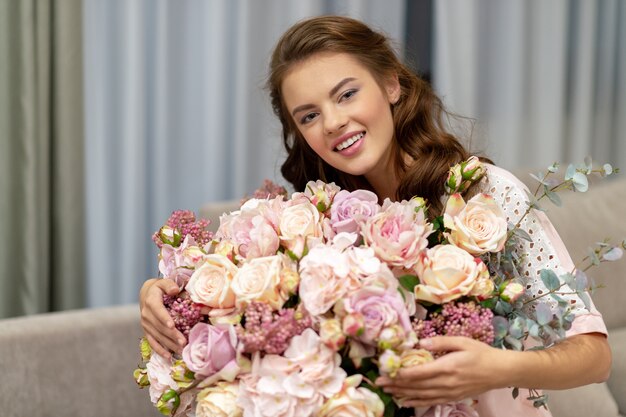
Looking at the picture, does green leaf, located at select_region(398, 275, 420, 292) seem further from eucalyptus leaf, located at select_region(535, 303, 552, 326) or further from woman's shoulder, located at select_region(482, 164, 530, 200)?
woman's shoulder, located at select_region(482, 164, 530, 200)

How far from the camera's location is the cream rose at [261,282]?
1.19 metres

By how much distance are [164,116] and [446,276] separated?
6.76 ft

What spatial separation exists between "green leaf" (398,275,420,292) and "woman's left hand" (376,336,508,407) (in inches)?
3.7

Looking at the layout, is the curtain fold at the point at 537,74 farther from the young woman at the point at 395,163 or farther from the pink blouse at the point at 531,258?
the pink blouse at the point at 531,258

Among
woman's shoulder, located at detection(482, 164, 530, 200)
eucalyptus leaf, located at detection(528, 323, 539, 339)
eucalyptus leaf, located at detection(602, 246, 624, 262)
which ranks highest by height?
woman's shoulder, located at detection(482, 164, 530, 200)

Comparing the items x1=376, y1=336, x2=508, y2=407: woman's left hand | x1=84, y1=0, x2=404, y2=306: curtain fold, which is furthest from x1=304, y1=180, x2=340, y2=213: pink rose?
x1=84, y1=0, x2=404, y2=306: curtain fold

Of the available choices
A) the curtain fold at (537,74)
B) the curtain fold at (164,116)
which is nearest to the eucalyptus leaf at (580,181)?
the curtain fold at (164,116)

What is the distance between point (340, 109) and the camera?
1.75m

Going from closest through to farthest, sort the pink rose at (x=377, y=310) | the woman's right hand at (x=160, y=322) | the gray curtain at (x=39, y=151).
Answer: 1. the pink rose at (x=377, y=310)
2. the woman's right hand at (x=160, y=322)
3. the gray curtain at (x=39, y=151)

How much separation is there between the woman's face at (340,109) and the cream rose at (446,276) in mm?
586

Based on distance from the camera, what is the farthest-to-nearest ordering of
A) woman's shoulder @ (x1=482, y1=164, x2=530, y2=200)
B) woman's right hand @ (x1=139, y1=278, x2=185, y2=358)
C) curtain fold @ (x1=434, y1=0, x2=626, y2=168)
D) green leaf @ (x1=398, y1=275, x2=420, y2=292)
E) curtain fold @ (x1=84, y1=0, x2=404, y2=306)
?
curtain fold @ (x1=434, y1=0, x2=626, y2=168) < curtain fold @ (x1=84, y1=0, x2=404, y2=306) < woman's shoulder @ (x1=482, y1=164, x2=530, y2=200) < woman's right hand @ (x1=139, y1=278, x2=185, y2=358) < green leaf @ (x1=398, y1=275, x2=420, y2=292)

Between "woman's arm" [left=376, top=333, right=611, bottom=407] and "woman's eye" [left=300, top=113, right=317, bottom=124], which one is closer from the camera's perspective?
"woman's arm" [left=376, top=333, right=611, bottom=407]

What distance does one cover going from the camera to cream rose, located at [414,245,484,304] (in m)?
1.19

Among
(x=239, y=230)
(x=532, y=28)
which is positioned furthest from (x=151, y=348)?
(x=532, y=28)
